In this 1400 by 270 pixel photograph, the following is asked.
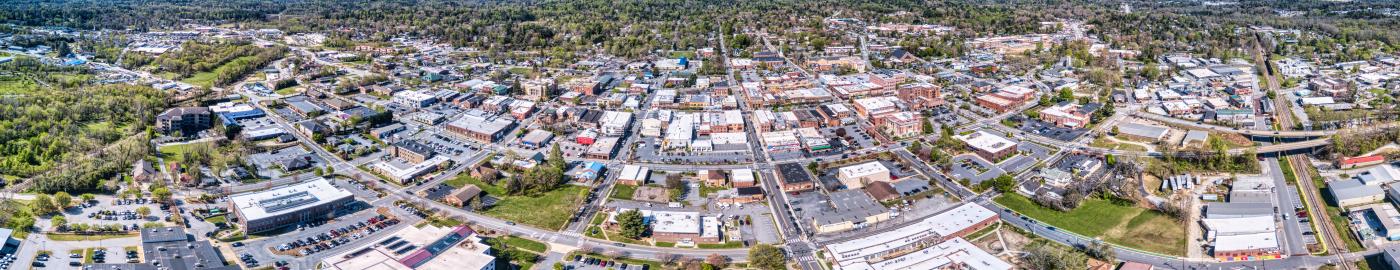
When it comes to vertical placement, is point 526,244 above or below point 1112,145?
below

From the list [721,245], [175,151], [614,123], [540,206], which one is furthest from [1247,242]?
[175,151]

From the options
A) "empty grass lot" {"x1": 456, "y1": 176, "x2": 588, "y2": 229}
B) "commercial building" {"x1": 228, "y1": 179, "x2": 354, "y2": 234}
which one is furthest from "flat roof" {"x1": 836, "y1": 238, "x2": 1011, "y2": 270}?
"commercial building" {"x1": 228, "y1": 179, "x2": 354, "y2": 234}

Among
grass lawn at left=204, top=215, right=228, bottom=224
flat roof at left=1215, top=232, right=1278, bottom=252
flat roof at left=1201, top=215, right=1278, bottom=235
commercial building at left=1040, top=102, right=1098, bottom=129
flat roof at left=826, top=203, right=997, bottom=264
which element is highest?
commercial building at left=1040, top=102, right=1098, bottom=129

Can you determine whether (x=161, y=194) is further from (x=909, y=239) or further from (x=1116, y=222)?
(x=1116, y=222)

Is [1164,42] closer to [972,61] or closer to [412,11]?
[972,61]

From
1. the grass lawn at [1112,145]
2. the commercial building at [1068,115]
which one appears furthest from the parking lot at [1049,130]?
the grass lawn at [1112,145]

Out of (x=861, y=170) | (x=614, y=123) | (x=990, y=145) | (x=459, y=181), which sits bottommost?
(x=459, y=181)

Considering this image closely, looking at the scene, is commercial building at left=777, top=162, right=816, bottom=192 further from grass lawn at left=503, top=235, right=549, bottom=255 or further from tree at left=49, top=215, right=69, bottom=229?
tree at left=49, top=215, right=69, bottom=229
